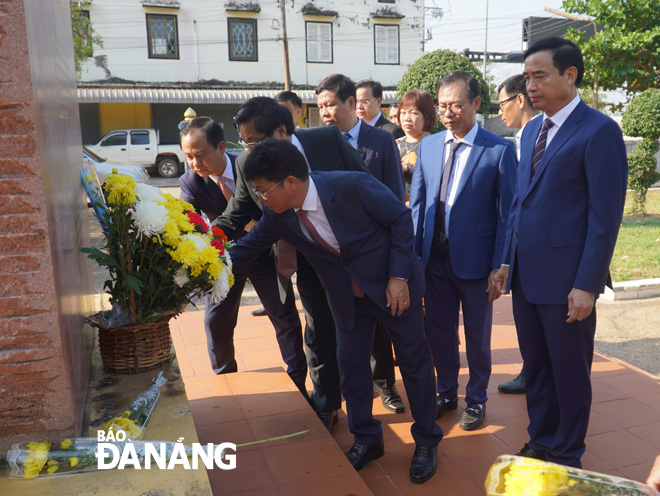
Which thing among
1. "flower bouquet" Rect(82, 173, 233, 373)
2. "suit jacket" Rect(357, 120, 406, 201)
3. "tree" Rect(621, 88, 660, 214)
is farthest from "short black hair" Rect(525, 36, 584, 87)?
"tree" Rect(621, 88, 660, 214)

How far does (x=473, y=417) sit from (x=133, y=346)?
1.82 metres

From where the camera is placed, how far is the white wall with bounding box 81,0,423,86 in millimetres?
21797

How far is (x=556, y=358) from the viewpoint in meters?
2.64

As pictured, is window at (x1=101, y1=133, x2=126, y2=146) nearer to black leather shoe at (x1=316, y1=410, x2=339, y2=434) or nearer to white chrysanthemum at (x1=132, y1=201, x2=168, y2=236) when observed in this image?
black leather shoe at (x1=316, y1=410, x2=339, y2=434)

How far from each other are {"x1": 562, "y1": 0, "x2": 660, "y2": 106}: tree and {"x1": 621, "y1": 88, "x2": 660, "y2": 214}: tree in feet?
2.00

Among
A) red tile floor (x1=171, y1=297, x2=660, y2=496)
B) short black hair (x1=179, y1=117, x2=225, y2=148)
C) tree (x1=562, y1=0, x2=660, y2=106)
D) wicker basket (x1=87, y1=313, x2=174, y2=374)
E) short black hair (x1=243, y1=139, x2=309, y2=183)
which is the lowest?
red tile floor (x1=171, y1=297, x2=660, y2=496)

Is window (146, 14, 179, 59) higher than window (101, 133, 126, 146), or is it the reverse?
window (146, 14, 179, 59)

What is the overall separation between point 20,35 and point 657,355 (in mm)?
4504

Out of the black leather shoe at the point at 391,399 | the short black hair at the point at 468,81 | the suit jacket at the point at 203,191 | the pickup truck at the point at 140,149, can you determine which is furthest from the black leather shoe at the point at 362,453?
the pickup truck at the point at 140,149

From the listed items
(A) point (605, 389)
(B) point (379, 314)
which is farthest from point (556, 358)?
(A) point (605, 389)

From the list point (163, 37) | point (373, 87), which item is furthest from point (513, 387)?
point (163, 37)

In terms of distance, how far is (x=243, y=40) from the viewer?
23.3 meters

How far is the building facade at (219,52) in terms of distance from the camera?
21781 millimetres

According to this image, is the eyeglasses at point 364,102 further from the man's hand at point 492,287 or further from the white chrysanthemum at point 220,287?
the white chrysanthemum at point 220,287
